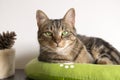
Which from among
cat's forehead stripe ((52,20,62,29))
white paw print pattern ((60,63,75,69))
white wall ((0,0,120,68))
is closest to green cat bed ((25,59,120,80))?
white paw print pattern ((60,63,75,69))

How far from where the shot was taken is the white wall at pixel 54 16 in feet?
3.65

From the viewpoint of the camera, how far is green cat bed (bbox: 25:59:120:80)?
0.66 m

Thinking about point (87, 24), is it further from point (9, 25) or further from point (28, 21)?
point (9, 25)

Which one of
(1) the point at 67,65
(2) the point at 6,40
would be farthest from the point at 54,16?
(1) the point at 67,65

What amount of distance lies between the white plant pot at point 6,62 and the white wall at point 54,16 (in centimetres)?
23

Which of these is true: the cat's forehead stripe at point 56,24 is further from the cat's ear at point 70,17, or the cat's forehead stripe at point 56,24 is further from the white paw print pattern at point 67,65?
the white paw print pattern at point 67,65

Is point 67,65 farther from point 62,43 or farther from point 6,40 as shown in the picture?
point 6,40

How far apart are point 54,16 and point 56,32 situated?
→ 392mm

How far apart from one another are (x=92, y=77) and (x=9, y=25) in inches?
26.2

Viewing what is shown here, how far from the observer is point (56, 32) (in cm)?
76

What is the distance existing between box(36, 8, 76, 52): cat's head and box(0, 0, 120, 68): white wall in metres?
0.33

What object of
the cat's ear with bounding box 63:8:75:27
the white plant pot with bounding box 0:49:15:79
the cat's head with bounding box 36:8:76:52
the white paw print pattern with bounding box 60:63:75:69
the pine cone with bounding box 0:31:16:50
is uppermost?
the cat's ear with bounding box 63:8:75:27

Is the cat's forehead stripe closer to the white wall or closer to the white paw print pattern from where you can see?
the white paw print pattern

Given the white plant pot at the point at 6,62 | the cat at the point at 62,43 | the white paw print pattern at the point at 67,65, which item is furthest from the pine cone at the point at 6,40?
the white paw print pattern at the point at 67,65
